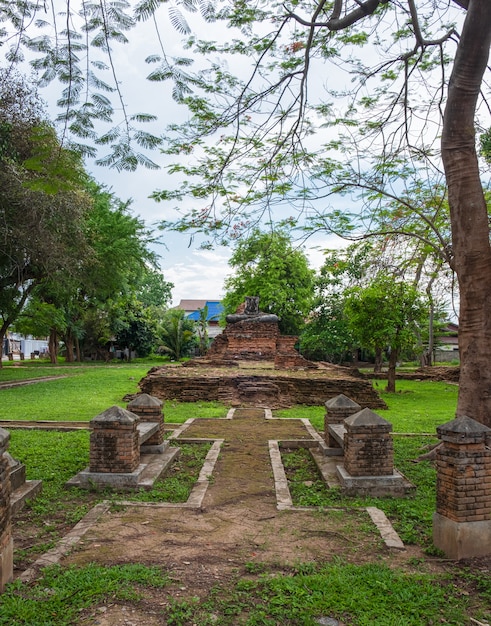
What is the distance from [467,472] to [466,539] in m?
0.49

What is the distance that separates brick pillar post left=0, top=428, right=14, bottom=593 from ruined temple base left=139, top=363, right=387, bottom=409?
9.08 meters

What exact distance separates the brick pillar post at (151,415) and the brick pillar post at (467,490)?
13.4ft

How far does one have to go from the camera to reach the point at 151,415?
713 cm

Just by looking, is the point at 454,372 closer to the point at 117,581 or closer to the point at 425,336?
the point at 425,336

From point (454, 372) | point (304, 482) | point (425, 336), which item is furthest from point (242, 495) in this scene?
point (425, 336)

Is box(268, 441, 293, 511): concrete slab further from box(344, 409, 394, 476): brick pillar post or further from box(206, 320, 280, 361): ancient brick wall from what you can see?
box(206, 320, 280, 361): ancient brick wall

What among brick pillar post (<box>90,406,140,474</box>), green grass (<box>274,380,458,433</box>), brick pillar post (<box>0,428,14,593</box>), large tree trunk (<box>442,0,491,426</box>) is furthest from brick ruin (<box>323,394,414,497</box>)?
green grass (<box>274,380,458,433</box>)

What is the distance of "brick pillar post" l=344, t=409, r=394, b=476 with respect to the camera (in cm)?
566

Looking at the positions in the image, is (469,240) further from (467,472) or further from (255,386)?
(255,386)

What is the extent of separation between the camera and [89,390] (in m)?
15.5

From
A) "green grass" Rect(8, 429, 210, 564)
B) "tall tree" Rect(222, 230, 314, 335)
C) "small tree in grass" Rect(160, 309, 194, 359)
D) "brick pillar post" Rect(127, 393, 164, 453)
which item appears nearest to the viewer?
"green grass" Rect(8, 429, 210, 564)

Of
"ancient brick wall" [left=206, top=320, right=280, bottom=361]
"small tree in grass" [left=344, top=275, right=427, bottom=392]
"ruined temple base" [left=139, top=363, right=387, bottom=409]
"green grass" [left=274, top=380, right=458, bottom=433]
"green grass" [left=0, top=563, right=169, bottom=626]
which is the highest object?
"small tree in grass" [left=344, top=275, right=427, bottom=392]

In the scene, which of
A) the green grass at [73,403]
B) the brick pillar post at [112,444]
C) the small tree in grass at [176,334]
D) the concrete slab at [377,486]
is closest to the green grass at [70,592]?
the brick pillar post at [112,444]

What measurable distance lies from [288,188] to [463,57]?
2713 millimetres
